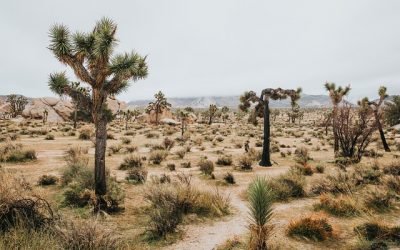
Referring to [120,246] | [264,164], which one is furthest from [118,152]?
[120,246]

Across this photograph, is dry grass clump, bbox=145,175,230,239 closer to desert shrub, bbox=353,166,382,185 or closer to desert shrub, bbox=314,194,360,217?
desert shrub, bbox=314,194,360,217

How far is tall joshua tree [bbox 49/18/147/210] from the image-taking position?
9.17 m

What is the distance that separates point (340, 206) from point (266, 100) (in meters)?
10.4

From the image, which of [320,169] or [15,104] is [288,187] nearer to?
[320,169]

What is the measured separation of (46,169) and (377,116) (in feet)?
70.0

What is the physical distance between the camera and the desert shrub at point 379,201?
31.0 feet

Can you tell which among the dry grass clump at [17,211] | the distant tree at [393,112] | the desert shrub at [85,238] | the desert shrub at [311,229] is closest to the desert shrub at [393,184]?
the desert shrub at [311,229]

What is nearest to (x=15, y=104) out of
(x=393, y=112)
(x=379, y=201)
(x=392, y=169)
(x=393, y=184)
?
(x=393, y=112)

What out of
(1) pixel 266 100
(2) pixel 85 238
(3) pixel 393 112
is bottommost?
(2) pixel 85 238

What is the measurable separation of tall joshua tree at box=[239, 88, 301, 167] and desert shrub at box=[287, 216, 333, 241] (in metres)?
10.8

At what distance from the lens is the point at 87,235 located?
5.45 meters

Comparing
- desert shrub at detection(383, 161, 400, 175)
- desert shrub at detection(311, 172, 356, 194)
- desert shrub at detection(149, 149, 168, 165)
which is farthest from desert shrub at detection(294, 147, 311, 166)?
desert shrub at detection(149, 149, 168, 165)

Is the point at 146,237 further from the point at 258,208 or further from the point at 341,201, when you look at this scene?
the point at 341,201

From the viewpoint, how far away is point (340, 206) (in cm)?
928
